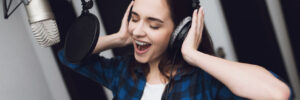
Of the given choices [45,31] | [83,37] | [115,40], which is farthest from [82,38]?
[115,40]

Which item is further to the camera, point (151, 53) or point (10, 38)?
point (10, 38)

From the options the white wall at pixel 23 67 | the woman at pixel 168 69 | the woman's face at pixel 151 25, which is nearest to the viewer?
the woman at pixel 168 69

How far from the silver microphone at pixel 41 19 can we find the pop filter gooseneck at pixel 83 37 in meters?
0.11

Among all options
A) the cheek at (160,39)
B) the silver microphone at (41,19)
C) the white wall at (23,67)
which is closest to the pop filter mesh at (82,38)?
the silver microphone at (41,19)

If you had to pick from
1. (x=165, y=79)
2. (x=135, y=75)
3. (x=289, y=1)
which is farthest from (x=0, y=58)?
(x=289, y=1)

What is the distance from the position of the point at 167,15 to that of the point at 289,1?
0.70 metres

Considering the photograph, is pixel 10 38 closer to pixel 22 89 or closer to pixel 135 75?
pixel 22 89

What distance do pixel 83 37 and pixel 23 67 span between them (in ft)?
2.14

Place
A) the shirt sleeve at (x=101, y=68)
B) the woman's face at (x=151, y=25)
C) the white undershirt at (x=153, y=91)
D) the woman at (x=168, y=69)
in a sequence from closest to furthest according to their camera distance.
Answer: the woman at (x=168, y=69)
the woman's face at (x=151, y=25)
the white undershirt at (x=153, y=91)
the shirt sleeve at (x=101, y=68)

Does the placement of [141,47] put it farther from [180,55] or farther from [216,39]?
[216,39]

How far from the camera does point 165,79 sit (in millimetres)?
1062

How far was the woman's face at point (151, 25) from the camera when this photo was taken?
915mm

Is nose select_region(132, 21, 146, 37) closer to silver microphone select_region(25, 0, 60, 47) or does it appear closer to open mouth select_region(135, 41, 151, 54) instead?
open mouth select_region(135, 41, 151, 54)

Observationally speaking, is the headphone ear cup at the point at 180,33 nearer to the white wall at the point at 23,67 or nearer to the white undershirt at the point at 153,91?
the white undershirt at the point at 153,91
